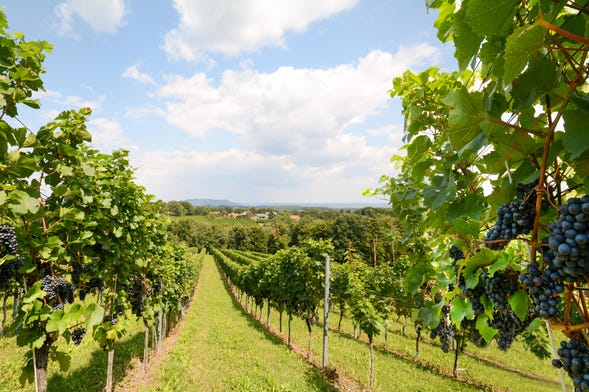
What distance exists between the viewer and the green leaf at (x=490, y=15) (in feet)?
2.54

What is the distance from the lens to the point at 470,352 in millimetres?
16719

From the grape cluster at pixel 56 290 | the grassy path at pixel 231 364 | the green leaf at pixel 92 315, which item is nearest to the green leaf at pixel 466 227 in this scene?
the green leaf at pixel 92 315

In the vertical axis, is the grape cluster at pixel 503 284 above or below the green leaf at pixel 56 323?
above

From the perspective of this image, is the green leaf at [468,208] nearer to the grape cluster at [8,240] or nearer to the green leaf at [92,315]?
the grape cluster at [8,240]

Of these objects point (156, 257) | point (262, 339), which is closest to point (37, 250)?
point (156, 257)

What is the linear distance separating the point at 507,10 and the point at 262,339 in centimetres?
1642

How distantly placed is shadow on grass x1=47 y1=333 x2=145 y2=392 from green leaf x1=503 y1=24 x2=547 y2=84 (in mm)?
10718

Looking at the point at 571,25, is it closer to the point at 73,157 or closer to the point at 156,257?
the point at 73,157

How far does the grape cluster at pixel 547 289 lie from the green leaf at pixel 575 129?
36 cm

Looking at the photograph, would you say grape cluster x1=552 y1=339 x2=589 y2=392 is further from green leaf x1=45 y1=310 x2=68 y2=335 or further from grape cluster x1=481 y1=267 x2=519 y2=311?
green leaf x1=45 y1=310 x2=68 y2=335

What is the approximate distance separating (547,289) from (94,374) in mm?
11653

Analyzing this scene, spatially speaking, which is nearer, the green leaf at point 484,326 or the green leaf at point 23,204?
the green leaf at point 484,326

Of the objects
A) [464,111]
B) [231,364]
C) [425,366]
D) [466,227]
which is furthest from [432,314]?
[425,366]

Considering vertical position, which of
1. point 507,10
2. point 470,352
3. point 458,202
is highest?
point 507,10
